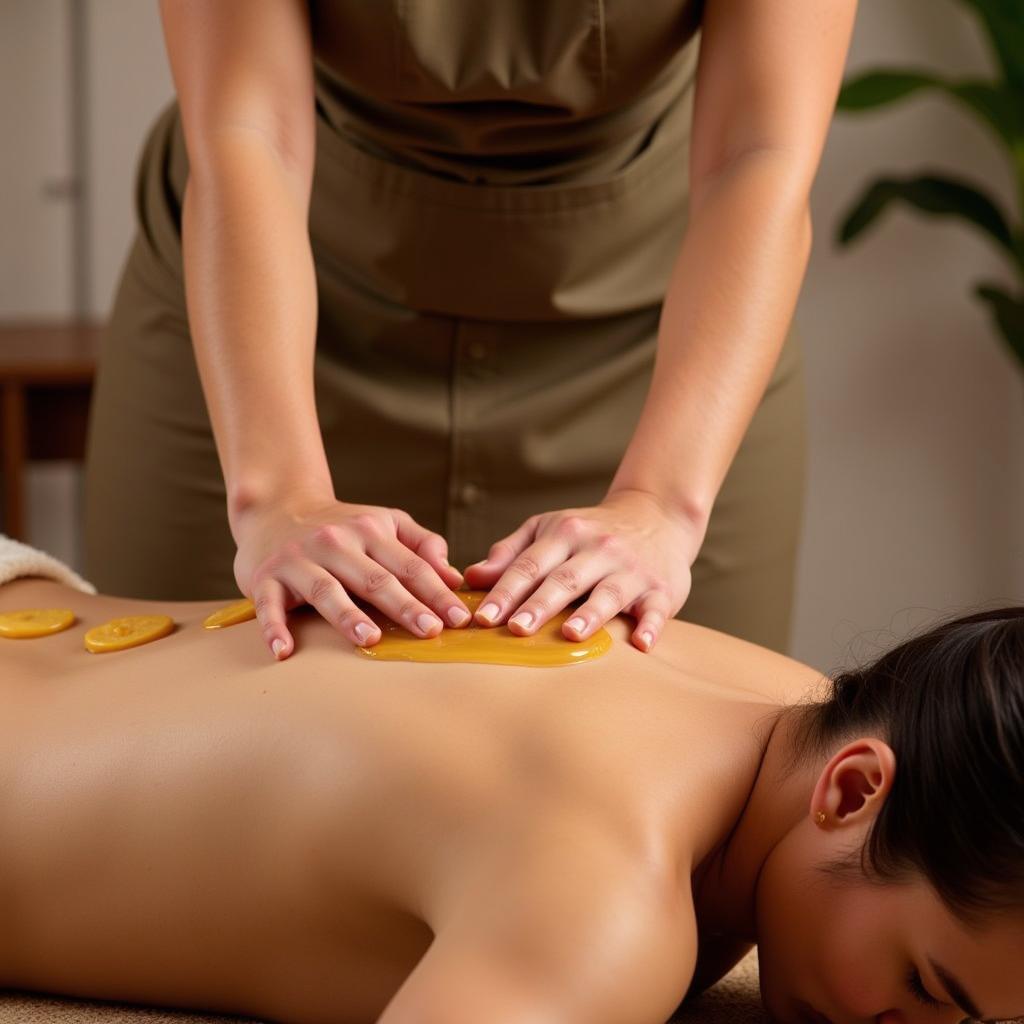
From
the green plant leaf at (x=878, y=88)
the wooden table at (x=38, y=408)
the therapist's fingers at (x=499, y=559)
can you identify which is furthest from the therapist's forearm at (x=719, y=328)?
the green plant leaf at (x=878, y=88)

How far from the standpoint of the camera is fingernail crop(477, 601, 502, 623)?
1.18m

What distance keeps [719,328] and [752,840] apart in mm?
441

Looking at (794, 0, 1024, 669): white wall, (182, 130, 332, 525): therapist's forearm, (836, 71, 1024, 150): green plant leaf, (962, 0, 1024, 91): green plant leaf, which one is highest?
(962, 0, 1024, 91): green plant leaf

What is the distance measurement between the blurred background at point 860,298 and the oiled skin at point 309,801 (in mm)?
1954

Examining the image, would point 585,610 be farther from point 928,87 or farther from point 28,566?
point 928,87

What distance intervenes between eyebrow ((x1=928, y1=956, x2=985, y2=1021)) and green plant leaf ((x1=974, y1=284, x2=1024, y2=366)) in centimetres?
236

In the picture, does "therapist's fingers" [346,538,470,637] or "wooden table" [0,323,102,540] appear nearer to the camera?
"therapist's fingers" [346,538,470,637]

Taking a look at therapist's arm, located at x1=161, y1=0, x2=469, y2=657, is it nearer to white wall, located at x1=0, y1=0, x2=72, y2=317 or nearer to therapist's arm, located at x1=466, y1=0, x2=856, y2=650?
therapist's arm, located at x1=466, y1=0, x2=856, y2=650

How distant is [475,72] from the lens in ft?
4.88

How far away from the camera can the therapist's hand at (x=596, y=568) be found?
119 cm

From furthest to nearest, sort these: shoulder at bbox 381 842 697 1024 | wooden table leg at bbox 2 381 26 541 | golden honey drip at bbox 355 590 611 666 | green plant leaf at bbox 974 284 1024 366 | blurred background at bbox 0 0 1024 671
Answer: blurred background at bbox 0 0 1024 671
green plant leaf at bbox 974 284 1024 366
wooden table leg at bbox 2 381 26 541
golden honey drip at bbox 355 590 611 666
shoulder at bbox 381 842 697 1024

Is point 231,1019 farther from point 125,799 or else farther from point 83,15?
point 83,15

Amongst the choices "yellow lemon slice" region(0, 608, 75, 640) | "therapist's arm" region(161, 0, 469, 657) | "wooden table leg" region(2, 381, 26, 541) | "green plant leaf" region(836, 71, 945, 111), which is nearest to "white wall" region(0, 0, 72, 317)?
"wooden table leg" region(2, 381, 26, 541)

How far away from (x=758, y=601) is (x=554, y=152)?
1.80ft
